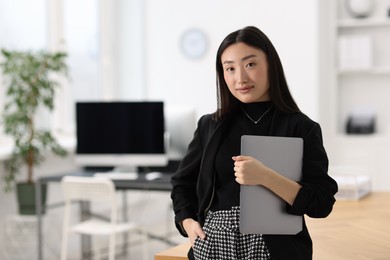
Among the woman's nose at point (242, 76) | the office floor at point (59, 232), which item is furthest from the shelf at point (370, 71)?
the woman's nose at point (242, 76)

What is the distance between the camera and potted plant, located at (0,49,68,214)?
15.6 feet

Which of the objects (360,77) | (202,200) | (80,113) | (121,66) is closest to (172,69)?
(121,66)

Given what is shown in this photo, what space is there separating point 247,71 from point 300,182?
0.97 ft

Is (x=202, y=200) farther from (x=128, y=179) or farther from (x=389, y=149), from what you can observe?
(x=389, y=149)

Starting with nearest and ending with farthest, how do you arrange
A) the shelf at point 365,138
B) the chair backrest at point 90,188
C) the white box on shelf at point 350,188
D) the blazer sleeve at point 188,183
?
the blazer sleeve at point 188,183 < the white box on shelf at point 350,188 < the chair backrest at point 90,188 < the shelf at point 365,138

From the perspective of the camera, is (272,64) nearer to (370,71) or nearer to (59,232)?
(59,232)

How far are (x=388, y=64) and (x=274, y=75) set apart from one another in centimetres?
512

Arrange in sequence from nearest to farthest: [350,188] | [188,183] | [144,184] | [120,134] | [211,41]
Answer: [188,183], [350,188], [144,184], [120,134], [211,41]

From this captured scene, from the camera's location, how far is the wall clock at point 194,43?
22.0 ft

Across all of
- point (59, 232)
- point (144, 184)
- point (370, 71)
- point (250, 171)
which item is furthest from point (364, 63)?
point (250, 171)

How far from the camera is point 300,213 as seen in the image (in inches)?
62.1

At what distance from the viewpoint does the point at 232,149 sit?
1703 mm

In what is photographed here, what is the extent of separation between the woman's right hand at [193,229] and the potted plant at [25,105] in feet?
10.4

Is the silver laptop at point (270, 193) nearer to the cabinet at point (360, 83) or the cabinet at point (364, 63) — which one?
the cabinet at point (360, 83)
